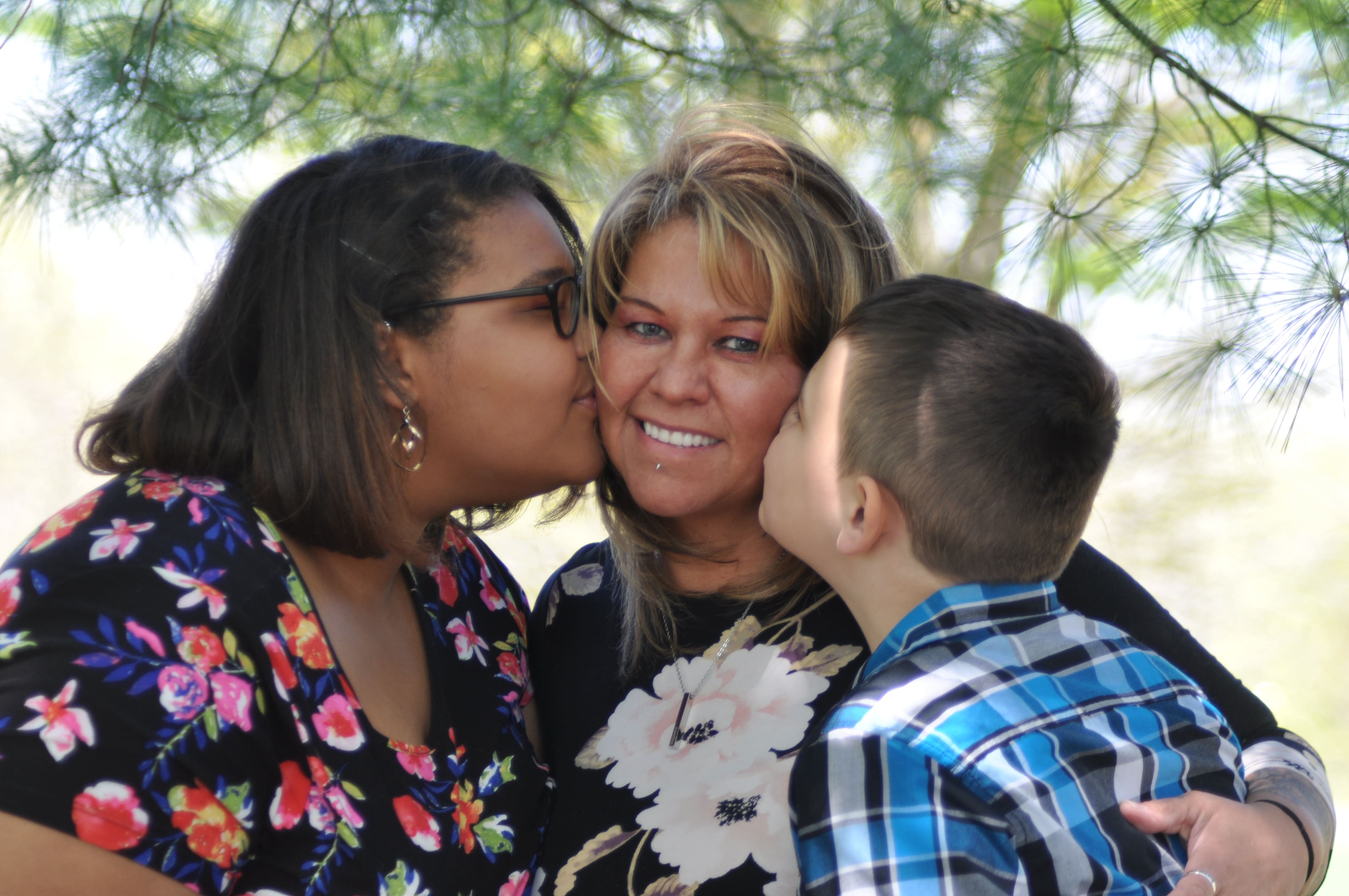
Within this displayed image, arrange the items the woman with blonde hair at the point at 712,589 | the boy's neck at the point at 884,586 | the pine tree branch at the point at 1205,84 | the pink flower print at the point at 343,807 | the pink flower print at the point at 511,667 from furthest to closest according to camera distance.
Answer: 1. the pine tree branch at the point at 1205,84
2. the pink flower print at the point at 511,667
3. the woman with blonde hair at the point at 712,589
4. the boy's neck at the point at 884,586
5. the pink flower print at the point at 343,807

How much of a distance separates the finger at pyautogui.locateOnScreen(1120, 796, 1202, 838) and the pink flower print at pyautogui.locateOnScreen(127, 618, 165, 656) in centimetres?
104

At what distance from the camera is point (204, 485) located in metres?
1.39

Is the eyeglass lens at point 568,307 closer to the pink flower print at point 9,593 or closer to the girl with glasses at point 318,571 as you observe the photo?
the girl with glasses at point 318,571

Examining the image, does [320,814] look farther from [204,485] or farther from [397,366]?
[397,366]

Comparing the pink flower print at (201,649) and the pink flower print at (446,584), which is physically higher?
the pink flower print at (201,649)

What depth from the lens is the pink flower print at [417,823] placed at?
1.38 meters

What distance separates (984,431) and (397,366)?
81 centimetres

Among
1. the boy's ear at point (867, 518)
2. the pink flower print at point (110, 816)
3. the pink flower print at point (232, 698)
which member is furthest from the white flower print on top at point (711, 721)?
the pink flower print at point (110, 816)

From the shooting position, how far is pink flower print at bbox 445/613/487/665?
173cm

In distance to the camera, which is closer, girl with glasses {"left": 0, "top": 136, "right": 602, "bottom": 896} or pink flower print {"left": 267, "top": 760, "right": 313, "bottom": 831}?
girl with glasses {"left": 0, "top": 136, "right": 602, "bottom": 896}

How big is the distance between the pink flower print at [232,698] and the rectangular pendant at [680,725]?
63cm

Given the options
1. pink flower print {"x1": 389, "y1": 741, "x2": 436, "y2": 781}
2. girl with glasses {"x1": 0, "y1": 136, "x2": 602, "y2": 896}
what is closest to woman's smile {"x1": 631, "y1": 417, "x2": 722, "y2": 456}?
girl with glasses {"x1": 0, "y1": 136, "x2": 602, "y2": 896}

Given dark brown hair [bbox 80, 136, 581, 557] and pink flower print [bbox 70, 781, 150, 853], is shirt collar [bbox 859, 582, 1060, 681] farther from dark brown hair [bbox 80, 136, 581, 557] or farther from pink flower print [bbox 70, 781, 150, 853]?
pink flower print [bbox 70, 781, 150, 853]

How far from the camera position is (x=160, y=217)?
289 cm
